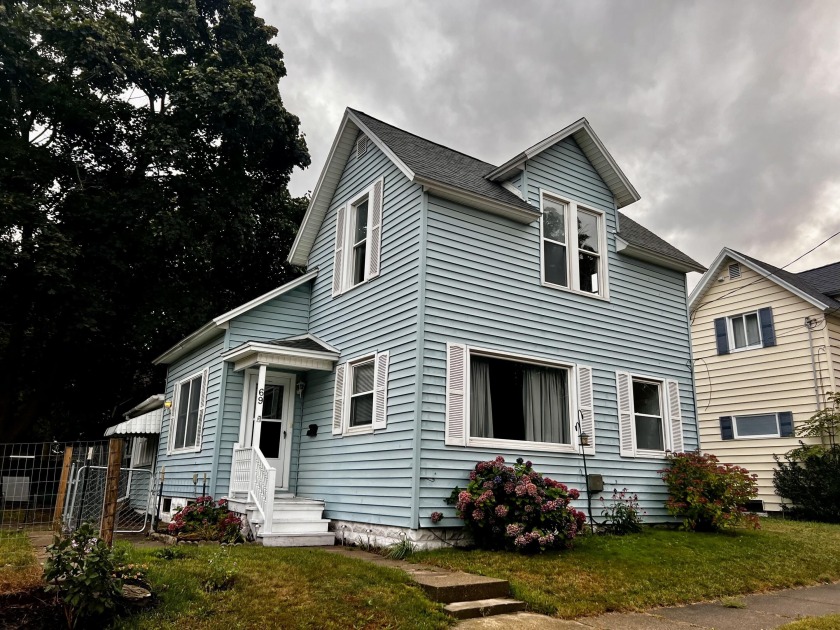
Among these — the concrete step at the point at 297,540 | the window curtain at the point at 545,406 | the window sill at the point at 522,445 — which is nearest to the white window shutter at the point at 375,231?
the window curtain at the point at 545,406

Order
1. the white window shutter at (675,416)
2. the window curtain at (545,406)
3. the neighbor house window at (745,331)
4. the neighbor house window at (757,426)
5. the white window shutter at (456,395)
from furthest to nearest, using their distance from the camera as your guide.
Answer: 1. the neighbor house window at (745,331)
2. the neighbor house window at (757,426)
3. the white window shutter at (675,416)
4. the window curtain at (545,406)
5. the white window shutter at (456,395)

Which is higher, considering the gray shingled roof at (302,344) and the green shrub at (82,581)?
the gray shingled roof at (302,344)

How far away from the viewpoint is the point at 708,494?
36.0 feet

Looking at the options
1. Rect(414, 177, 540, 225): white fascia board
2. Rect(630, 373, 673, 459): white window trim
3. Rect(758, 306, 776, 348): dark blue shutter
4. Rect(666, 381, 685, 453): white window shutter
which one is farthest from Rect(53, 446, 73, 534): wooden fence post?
Rect(758, 306, 776, 348): dark blue shutter

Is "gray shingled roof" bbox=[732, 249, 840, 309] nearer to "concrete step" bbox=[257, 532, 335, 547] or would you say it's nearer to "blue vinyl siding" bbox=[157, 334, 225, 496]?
"concrete step" bbox=[257, 532, 335, 547]

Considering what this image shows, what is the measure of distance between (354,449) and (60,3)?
1611 cm

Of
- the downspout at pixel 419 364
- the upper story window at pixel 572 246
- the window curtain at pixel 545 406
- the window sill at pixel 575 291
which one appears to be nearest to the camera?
the downspout at pixel 419 364

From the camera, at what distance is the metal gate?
8825 millimetres

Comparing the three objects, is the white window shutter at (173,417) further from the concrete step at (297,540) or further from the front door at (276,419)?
the concrete step at (297,540)

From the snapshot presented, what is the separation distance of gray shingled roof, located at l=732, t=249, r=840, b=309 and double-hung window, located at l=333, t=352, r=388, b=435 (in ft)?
43.6

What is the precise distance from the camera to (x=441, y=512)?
28.7 feet

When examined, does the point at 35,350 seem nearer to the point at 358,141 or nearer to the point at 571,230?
the point at 358,141

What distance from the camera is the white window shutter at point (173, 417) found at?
14555mm

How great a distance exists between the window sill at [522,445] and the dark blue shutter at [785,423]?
32.4 ft
